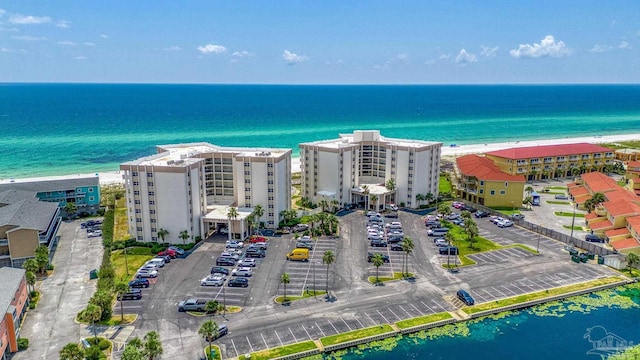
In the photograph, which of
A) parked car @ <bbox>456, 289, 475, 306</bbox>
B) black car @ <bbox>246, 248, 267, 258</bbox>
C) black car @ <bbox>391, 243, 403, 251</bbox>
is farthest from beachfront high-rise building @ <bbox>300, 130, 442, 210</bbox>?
parked car @ <bbox>456, 289, 475, 306</bbox>

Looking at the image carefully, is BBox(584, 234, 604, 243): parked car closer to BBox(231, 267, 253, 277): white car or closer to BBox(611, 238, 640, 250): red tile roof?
BBox(611, 238, 640, 250): red tile roof

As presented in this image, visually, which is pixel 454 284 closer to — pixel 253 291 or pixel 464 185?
pixel 253 291

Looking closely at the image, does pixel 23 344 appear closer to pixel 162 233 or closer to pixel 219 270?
pixel 219 270

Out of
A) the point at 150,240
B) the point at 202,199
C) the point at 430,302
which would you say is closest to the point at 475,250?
the point at 430,302

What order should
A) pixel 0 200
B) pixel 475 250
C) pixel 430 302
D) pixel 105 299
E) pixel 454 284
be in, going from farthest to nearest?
pixel 0 200
pixel 475 250
pixel 454 284
pixel 430 302
pixel 105 299

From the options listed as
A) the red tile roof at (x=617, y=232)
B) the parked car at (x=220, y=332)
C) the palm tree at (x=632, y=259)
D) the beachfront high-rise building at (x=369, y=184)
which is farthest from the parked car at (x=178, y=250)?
the red tile roof at (x=617, y=232)
